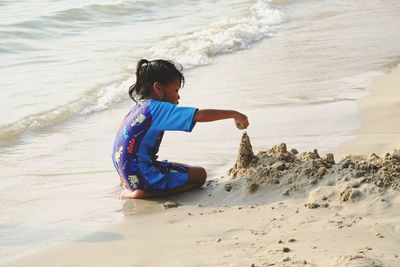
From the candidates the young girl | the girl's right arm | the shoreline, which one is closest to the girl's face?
the young girl

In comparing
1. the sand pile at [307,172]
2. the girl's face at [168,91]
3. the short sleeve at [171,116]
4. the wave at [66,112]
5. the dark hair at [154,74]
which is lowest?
the wave at [66,112]

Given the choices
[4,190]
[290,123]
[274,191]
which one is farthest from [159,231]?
[290,123]

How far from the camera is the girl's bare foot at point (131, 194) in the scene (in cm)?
423

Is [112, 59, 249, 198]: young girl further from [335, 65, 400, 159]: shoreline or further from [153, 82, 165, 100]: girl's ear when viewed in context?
[335, 65, 400, 159]: shoreline

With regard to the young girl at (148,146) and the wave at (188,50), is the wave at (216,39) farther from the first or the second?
the young girl at (148,146)

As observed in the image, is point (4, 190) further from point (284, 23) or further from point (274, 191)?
point (284, 23)

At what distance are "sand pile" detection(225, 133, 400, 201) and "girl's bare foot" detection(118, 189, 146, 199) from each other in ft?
1.70

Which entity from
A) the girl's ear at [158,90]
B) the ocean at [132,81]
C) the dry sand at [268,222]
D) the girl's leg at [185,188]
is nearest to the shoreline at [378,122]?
the ocean at [132,81]

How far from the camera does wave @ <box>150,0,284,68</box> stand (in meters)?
9.62

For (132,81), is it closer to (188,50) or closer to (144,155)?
(188,50)

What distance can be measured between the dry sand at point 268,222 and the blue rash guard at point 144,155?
4.5 inches

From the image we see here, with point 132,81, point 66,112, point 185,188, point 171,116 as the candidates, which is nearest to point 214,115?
point 171,116

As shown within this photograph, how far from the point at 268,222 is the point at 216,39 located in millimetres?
7355

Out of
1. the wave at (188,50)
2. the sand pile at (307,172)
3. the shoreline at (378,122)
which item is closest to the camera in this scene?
the sand pile at (307,172)
